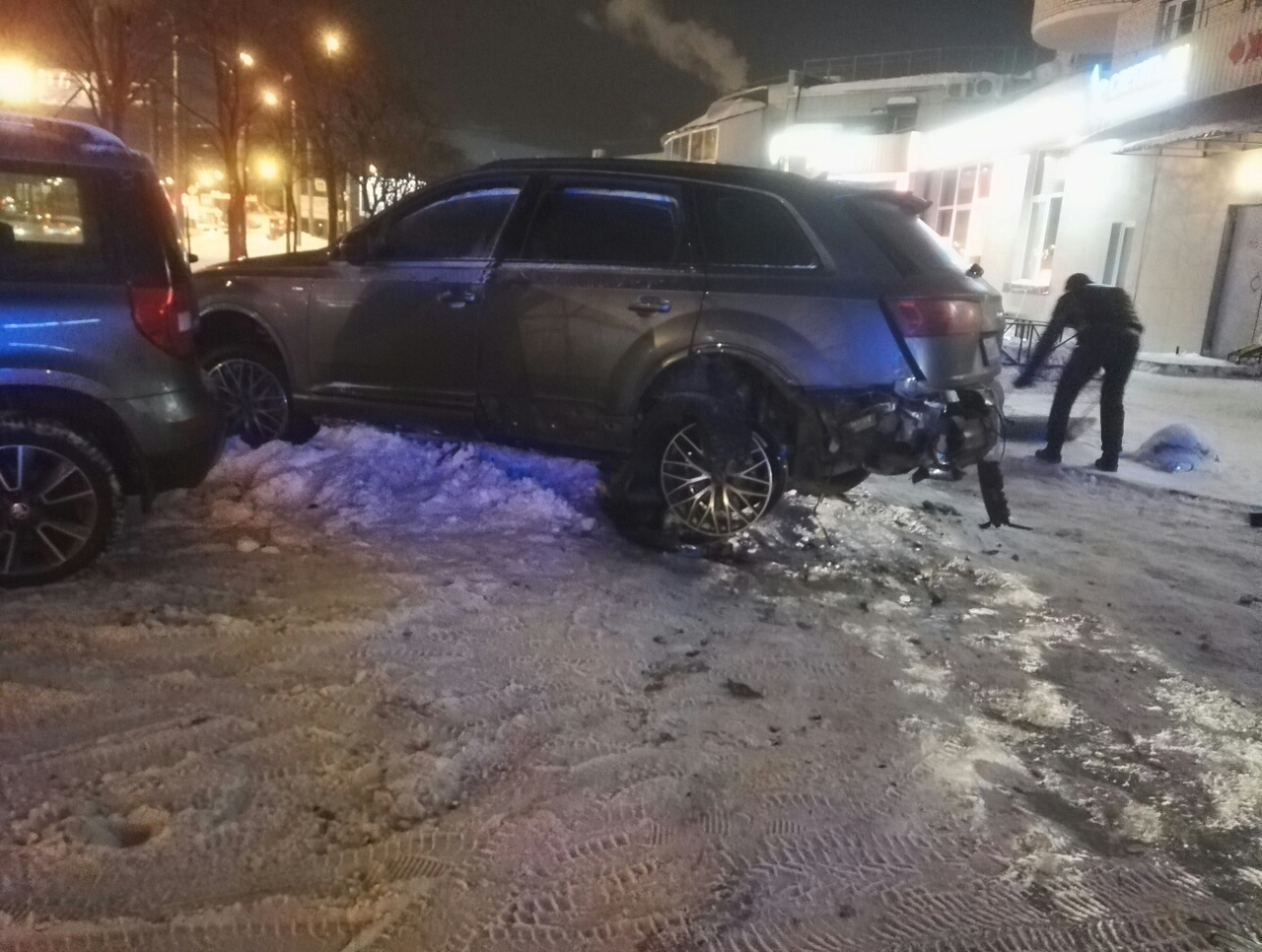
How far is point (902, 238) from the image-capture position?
16.2ft

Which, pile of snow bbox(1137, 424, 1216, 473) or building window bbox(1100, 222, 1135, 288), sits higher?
building window bbox(1100, 222, 1135, 288)

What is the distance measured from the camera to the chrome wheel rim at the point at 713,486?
495 cm

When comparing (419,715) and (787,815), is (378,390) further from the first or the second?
(787,815)

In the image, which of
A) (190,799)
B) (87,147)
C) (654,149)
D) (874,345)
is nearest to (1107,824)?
(874,345)

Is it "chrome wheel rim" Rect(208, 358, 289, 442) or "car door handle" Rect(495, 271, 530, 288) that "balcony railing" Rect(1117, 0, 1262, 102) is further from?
"chrome wheel rim" Rect(208, 358, 289, 442)

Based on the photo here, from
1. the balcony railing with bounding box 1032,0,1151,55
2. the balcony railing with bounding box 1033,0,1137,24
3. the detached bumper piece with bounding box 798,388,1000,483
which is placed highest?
the balcony railing with bounding box 1033,0,1137,24

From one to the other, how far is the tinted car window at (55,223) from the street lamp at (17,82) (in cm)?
1823

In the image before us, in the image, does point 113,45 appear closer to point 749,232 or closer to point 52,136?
point 52,136

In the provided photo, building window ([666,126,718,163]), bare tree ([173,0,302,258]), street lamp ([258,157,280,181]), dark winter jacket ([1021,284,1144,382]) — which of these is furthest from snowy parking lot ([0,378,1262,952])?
building window ([666,126,718,163])

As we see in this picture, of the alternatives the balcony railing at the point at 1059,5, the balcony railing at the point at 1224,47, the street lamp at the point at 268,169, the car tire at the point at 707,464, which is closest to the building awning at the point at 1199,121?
the balcony railing at the point at 1224,47

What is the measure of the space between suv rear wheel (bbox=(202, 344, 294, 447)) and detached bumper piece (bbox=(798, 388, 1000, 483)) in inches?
129

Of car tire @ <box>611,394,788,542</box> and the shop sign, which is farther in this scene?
the shop sign

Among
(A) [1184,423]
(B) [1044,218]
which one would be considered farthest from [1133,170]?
(A) [1184,423]

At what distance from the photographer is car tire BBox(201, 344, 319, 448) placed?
607cm
